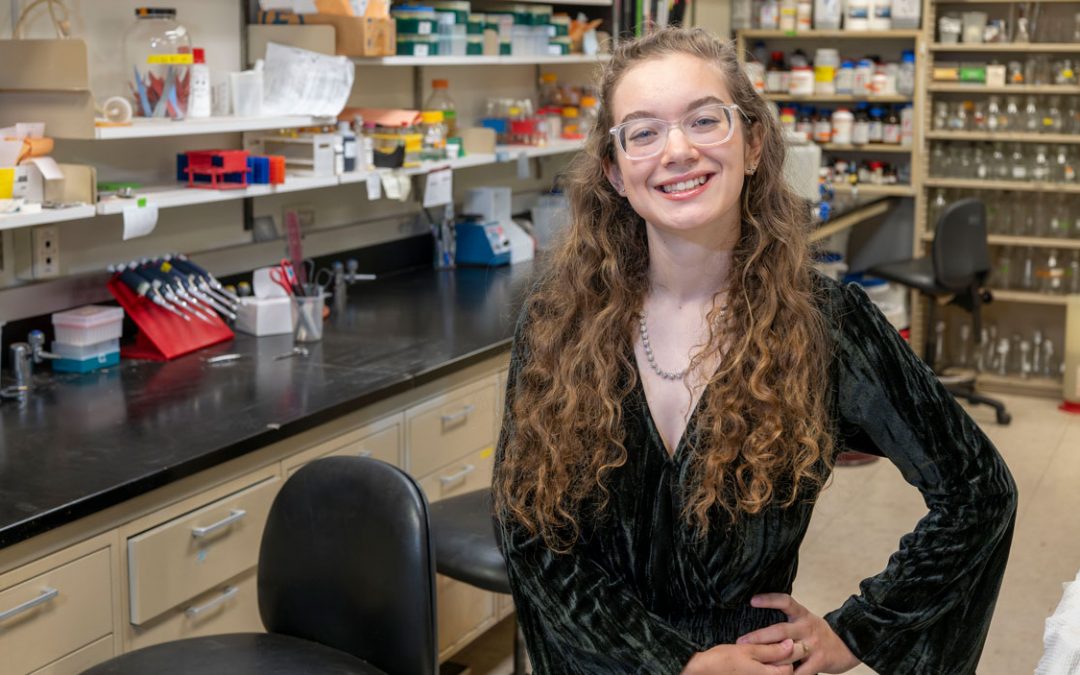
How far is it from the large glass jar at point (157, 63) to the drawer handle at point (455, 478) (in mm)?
1062

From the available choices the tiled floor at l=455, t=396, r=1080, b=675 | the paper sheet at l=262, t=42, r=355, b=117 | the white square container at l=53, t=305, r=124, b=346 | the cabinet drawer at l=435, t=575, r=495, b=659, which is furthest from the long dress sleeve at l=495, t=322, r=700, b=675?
the paper sheet at l=262, t=42, r=355, b=117

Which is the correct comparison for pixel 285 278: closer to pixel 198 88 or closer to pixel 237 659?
pixel 198 88

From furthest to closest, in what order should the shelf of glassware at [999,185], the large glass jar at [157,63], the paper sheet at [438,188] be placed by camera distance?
the shelf of glassware at [999,185] → the paper sheet at [438,188] → the large glass jar at [157,63]

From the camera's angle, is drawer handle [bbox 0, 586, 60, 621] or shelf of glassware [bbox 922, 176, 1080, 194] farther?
shelf of glassware [bbox 922, 176, 1080, 194]

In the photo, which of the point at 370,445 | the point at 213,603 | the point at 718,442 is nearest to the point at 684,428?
the point at 718,442

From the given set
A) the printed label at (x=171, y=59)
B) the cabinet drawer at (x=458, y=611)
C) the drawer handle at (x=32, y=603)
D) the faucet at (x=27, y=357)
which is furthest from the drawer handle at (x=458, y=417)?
the drawer handle at (x=32, y=603)

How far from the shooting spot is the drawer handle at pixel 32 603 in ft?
6.52

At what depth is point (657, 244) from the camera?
161cm

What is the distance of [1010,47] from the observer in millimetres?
6141

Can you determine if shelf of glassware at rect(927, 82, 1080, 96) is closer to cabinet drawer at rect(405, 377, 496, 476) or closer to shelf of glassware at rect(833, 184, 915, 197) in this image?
shelf of glassware at rect(833, 184, 915, 197)

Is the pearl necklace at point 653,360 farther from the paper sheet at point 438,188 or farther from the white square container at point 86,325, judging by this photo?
the paper sheet at point 438,188

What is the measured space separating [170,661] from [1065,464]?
167 inches

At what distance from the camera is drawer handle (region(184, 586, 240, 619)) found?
2408 mm

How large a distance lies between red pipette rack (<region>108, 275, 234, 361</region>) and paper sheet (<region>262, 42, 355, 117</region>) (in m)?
0.61
